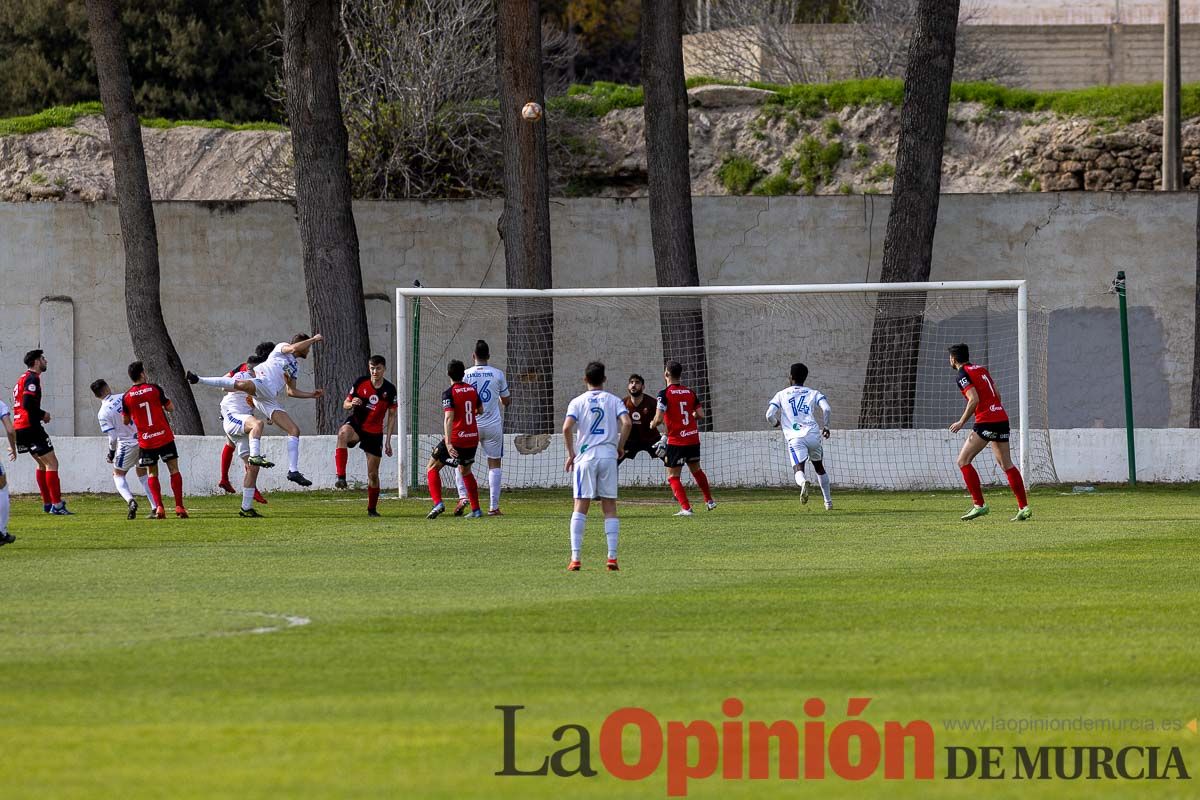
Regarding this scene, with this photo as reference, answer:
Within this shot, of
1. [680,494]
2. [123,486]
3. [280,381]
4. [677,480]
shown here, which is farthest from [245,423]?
[680,494]

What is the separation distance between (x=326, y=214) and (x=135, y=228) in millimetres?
3238

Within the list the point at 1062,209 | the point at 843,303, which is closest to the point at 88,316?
the point at 843,303

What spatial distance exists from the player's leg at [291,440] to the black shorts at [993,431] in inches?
342

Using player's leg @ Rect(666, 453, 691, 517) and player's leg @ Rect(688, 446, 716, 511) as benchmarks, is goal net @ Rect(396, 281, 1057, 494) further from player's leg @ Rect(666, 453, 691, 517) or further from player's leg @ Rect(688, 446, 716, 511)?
player's leg @ Rect(666, 453, 691, 517)

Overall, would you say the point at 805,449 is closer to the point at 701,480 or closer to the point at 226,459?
the point at 701,480

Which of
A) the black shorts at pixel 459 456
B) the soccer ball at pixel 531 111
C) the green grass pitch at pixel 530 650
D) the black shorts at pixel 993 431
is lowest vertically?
the green grass pitch at pixel 530 650

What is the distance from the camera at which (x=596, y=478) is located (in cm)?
1304

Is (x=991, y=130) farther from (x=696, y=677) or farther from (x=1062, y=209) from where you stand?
(x=696, y=677)

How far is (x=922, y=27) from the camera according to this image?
25.6m

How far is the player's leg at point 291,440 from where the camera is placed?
20.7 meters

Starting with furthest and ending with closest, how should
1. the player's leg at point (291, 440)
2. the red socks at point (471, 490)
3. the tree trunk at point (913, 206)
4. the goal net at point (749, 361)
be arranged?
the tree trunk at point (913, 206), the goal net at point (749, 361), the player's leg at point (291, 440), the red socks at point (471, 490)

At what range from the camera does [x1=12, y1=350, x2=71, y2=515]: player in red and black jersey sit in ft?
67.3

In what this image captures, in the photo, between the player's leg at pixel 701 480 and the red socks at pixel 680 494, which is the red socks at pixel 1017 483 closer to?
the red socks at pixel 680 494

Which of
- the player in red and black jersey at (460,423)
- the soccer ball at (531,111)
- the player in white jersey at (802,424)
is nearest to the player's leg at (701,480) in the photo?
the player in white jersey at (802,424)
